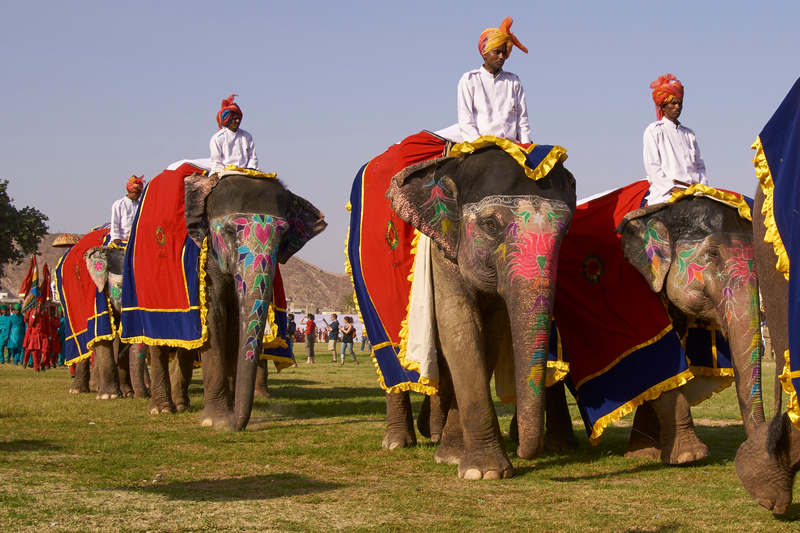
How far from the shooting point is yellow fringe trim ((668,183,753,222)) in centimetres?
711

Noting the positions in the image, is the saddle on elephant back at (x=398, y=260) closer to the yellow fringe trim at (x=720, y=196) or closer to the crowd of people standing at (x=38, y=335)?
the yellow fringe trim at (x=720, y=196)

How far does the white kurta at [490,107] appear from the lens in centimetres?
761

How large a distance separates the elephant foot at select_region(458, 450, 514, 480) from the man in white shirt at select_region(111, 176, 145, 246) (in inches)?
382

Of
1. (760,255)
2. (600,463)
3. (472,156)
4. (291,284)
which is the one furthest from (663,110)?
(291,284)

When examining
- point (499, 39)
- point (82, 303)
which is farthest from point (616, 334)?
point (82, 303)

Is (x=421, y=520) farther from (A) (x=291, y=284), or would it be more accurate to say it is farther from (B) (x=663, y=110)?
(A) (x=291, y=284)

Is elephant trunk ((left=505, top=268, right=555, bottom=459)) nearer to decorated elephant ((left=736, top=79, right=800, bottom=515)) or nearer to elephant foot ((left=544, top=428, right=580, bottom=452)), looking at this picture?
decorated elephant ((left=736, top=79, right=800, bottom=515))

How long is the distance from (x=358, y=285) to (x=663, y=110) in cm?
349

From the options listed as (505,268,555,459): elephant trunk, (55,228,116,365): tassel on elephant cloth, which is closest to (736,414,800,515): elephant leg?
(505,268,555,459): elephant trunk

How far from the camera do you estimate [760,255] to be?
13.2 feet

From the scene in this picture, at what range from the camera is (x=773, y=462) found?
4355mm

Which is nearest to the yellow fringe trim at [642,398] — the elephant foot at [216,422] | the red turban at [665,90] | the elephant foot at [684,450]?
the elephant foot at [684,450]

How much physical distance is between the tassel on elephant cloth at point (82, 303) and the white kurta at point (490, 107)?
836 centimetres

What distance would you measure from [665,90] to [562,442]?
3617 millimetres
